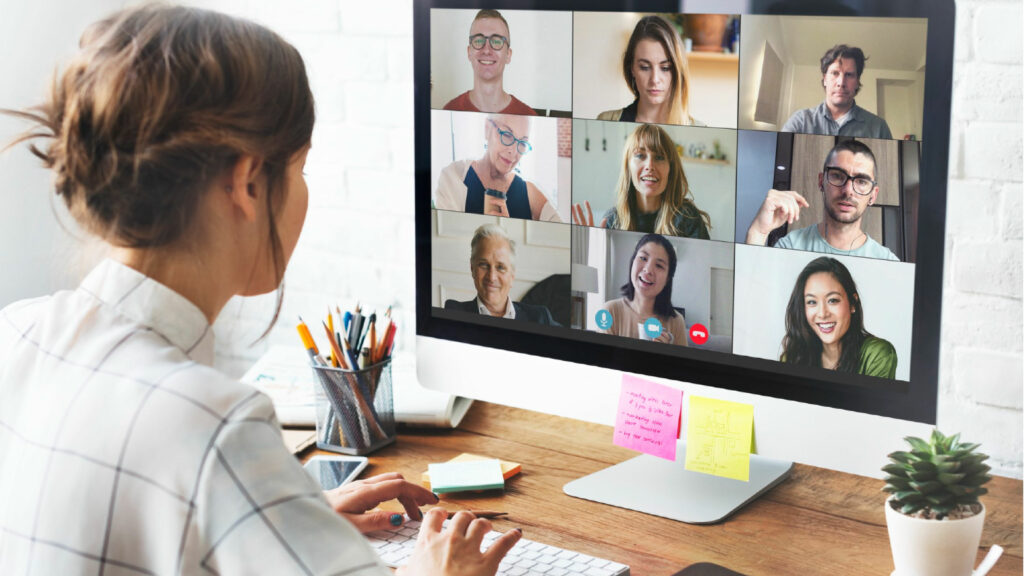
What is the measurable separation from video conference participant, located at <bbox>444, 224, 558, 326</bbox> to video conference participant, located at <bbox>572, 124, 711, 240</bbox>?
0.15 metres

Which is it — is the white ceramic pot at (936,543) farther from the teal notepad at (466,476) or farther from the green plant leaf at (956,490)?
the teal notepad at (466,476)

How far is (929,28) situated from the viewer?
880mm

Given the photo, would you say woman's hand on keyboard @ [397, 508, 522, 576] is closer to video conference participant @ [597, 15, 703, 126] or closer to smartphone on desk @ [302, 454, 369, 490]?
smartphone on desk @ [302, 454, 369, 490]

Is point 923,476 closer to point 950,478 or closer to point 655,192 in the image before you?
point 950,478

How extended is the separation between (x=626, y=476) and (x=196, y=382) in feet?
2.16

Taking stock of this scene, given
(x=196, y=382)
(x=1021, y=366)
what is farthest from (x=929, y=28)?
(x=196, y=382)

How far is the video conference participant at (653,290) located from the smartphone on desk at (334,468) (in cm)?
38

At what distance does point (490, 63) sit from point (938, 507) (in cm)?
64

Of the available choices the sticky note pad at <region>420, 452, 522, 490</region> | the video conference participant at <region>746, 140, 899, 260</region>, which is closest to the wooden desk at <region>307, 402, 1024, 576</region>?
the sticky note pad at <region>420, 452, 522, 490</region>

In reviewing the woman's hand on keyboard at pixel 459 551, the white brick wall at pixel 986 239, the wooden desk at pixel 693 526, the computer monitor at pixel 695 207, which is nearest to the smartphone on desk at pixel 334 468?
the wooden desk at pixel 693 526

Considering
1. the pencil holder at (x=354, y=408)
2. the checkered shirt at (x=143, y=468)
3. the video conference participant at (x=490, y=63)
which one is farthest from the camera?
the pencil holder at (x=354, y=408)

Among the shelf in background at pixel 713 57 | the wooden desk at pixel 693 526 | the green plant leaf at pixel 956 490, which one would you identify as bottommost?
the wooden desk at pixel 693 526

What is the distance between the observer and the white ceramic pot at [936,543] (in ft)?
2.86

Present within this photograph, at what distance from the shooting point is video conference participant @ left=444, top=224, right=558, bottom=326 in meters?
1.15
